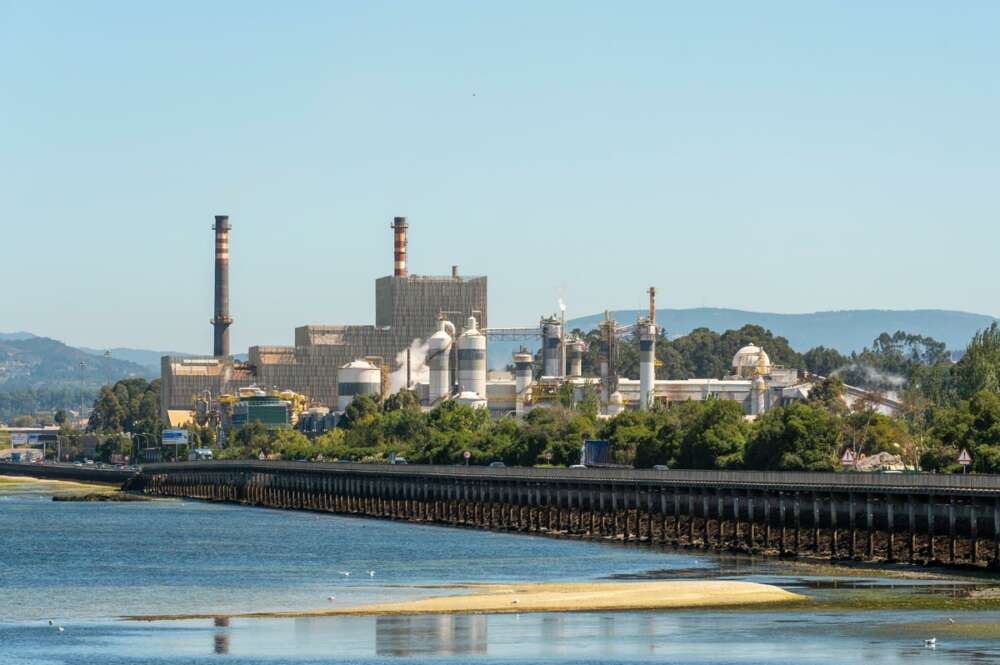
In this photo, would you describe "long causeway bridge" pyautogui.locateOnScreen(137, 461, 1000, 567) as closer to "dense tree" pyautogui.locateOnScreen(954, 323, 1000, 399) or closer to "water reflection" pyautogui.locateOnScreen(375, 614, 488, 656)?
"water reflection" pyautogui.locateOnScreen(375, 614, 488, 656)

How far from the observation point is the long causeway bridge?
91562 millimetres

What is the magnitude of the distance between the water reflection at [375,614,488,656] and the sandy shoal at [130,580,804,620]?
2390 millimetres

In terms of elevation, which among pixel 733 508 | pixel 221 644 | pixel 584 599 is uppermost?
pixel 733 508

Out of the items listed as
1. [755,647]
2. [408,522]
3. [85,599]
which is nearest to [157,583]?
[85,599]

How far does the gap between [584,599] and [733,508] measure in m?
34.7

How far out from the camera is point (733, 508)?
111250 mm

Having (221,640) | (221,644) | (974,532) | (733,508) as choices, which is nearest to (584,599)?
(221,640)

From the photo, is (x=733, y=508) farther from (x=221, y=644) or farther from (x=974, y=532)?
(x=221, y=644)

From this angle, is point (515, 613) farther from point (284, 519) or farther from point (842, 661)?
point (284, 519)

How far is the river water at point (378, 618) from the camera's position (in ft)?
205

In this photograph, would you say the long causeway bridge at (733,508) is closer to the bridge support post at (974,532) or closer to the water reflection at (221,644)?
the bridge support post at (974,532)

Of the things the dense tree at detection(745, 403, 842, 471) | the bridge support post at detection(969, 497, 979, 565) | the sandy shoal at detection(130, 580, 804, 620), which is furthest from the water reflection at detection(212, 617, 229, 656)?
the dense tree at detection(745, 403, 842, 471)

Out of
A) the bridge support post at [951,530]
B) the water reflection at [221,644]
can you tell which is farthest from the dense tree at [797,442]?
the water reflection at [221,644]

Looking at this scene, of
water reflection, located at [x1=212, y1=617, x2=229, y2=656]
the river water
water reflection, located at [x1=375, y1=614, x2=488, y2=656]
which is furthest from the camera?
water reflection, located at [x1=212, y1=617, x2=229, y2=656]
